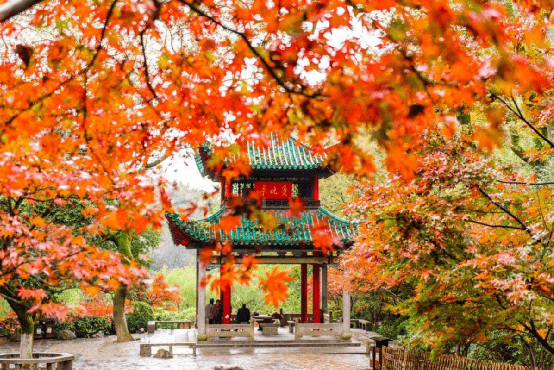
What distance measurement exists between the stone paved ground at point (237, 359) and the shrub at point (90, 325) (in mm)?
5579

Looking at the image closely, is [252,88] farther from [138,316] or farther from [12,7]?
[138,316]

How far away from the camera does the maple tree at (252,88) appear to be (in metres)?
2.44

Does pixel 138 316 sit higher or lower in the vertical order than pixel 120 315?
lower

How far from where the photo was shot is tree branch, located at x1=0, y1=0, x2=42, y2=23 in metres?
2.53

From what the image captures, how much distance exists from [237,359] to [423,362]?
494cm

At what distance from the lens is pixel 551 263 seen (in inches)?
235

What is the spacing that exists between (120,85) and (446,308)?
490 centimetres

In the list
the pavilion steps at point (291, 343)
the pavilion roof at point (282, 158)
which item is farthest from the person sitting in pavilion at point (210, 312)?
the pavilion roof at point (282, 158)

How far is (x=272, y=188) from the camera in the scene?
57.3ft

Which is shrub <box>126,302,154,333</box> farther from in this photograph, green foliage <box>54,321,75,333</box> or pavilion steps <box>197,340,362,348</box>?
pavilion steps <box>197,340,362,348</box>

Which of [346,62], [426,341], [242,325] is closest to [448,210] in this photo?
[426,341]

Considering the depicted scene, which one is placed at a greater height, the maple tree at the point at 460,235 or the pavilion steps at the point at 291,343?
the maple tree at the point at 460,235

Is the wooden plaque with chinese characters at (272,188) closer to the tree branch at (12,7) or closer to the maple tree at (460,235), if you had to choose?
the maple tree at (460,235)

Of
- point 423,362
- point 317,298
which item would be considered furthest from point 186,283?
point 423,362
